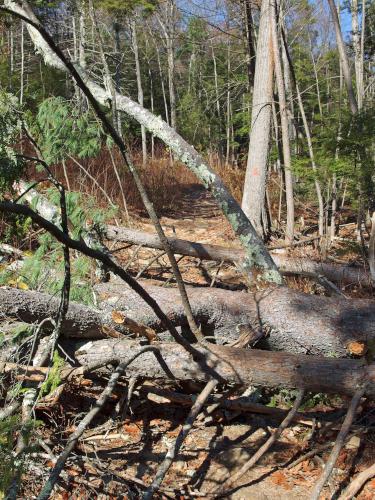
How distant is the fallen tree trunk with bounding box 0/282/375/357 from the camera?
3264mm

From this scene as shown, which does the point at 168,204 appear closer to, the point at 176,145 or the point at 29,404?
the point at 176,145

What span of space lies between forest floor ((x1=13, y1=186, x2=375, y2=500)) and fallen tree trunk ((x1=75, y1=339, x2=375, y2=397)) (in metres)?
0.30

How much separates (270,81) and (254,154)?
0.95 m

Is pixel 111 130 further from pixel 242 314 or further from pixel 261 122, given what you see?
pixel 261 122

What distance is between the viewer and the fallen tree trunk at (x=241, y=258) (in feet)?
15.7

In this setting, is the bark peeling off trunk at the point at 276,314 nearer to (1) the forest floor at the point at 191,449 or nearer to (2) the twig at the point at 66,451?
(1) the forest floor at the point at 191,449

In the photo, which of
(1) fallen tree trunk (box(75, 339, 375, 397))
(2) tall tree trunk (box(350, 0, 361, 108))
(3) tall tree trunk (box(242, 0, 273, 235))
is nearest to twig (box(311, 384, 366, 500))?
(1) fallen tree trunk (box(75, 339, 375, 397))

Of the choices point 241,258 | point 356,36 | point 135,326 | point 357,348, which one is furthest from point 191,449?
point 356,36

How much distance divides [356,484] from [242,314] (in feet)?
4.73

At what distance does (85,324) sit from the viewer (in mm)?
3281

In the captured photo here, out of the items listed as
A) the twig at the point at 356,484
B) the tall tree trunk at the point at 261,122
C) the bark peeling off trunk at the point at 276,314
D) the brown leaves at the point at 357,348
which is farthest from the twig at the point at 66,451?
the tall tree trunk at the point at 261,122

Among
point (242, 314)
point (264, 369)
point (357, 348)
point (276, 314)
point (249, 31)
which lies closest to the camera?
point (264, 369)

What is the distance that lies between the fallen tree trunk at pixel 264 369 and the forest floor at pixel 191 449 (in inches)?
11.7

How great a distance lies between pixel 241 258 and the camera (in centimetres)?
492
